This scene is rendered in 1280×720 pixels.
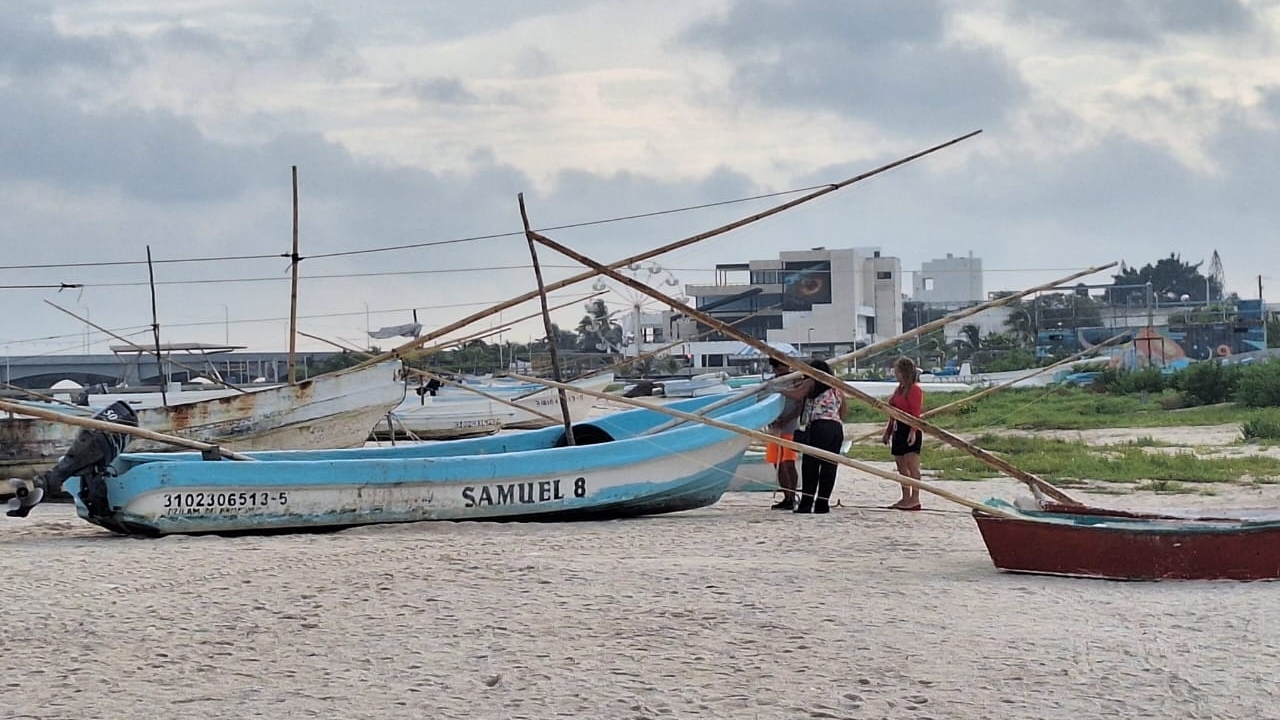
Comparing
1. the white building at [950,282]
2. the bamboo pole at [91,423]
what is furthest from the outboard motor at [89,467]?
the white building at [950,282]

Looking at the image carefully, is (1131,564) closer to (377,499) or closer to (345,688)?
(345,688)

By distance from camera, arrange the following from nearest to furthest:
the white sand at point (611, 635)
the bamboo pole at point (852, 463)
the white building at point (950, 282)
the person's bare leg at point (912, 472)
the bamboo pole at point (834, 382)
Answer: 1. the white sand at point (611, 635)
2. the bamboo pole at point (852, 463)
3. the bamboo pole at point (834, 382)
4. the person's bare leg at point (912, 472)
5. the white building at point (950, 282)

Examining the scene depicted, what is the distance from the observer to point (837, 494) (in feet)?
48.8

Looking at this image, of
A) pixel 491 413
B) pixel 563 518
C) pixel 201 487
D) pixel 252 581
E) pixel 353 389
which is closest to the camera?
pixel 252 581

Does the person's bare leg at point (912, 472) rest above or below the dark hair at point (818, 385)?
below

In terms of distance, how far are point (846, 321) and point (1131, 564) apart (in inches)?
2934

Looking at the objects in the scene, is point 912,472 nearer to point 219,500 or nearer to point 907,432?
point 907,432

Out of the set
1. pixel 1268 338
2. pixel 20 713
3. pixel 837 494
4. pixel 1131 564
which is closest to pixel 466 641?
pixel 20 713

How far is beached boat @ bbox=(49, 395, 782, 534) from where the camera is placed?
11016mm

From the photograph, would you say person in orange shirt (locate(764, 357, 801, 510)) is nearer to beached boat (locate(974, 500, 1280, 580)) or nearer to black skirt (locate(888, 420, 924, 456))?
black skirt (locate(888, 420, 924, 456))

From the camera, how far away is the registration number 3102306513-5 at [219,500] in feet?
36.1

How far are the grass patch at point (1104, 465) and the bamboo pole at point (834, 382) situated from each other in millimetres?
4641

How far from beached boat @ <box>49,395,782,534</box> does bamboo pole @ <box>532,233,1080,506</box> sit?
3.95 ft

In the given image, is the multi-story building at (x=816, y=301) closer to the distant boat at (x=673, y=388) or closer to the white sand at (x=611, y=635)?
the distant boat at (x=673, y=388)
